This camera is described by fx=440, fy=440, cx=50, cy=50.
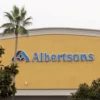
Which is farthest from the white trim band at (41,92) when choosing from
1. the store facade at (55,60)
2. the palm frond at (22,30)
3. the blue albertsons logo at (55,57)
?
the palm frond at (22,30)

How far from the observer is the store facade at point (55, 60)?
51531mm

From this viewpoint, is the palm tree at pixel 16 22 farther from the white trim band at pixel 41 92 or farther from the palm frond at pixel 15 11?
the white trim band at pixel 41 92

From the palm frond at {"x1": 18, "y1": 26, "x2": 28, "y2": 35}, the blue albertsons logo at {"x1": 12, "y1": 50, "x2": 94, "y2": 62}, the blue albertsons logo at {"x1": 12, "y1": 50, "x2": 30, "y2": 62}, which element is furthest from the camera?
the blue albertsons logo at {"x1": 12, "y1": 50, "x2": 30, "y2": 62}

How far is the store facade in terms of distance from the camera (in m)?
51.5

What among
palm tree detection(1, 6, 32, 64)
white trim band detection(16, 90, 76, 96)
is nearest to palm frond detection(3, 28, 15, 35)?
palm tree detection(1, 6, 32, 64)

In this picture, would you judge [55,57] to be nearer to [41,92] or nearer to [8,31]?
[41,92]

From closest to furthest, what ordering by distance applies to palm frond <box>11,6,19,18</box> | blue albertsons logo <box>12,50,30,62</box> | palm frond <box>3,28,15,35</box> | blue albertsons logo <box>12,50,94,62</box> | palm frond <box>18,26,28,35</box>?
palm frond <box>18,26,28,35</box> < palm frond <box>11,6,19,18</box> < palm frond <box>3,28,15,35</box> < blue albertsons logo <box>12,50,94,62</box> < blue albertsons logo <box>12,50,30,62</box>

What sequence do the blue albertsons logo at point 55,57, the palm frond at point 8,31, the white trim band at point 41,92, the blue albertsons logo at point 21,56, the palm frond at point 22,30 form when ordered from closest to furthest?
the palm frond at point 22,30
the palm frond at point 8,31
the white trim band at point 41,92
the blue albertsons logo at point 55,57
the blue albertsons logo at point 21,56

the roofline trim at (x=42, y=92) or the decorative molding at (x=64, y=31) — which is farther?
the decorative molding at (x=64, y=31)

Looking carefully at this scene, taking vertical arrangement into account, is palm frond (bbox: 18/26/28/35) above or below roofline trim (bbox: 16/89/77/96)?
above

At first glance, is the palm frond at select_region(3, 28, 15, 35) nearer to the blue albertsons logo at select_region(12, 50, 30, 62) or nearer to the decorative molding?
the decorative molding

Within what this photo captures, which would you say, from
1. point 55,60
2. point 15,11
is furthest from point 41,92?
point 15,11

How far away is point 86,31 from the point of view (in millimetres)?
52219

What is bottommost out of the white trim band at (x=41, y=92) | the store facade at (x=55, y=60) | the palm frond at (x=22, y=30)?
the white trim band at (x=41, y=92)
